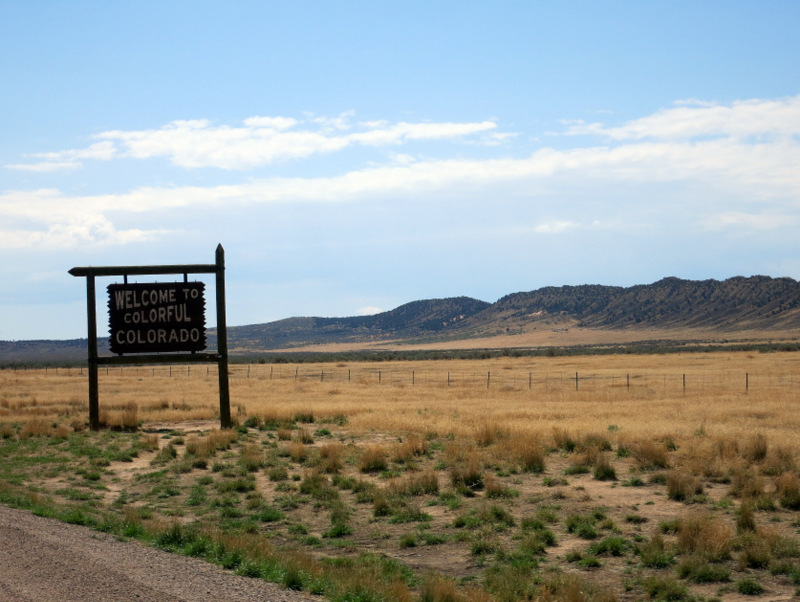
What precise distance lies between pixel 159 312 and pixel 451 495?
40.6 feet

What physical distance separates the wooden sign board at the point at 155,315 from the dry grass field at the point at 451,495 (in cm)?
250

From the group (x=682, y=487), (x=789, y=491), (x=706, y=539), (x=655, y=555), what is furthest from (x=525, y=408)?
(x=655, y=555)

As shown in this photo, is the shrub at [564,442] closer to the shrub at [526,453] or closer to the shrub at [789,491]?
the shrub at [526,453]

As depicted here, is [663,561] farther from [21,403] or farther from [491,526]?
[21,403]

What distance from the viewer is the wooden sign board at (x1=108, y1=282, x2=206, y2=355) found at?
22047 millimetres

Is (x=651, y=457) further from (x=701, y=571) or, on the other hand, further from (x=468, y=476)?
(x=701, y=571)

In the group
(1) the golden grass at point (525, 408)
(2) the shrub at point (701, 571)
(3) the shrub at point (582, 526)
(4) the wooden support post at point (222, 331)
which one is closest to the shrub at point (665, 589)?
(2) the shrub at point (701, 571)

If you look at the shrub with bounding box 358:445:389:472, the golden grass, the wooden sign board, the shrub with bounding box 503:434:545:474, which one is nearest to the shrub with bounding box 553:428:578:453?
the golden grass

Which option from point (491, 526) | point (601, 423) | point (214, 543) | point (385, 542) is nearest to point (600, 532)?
point (491, 526)

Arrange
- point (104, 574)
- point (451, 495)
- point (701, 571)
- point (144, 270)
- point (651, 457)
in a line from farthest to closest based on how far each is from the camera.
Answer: point (144, 270) → point (651, 457) → point (451, 495) → point (701, 571) → point (104, 574)

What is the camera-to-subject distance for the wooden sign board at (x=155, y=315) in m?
22.0

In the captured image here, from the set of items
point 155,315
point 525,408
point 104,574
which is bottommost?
point 525,408

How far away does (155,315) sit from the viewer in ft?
72.7

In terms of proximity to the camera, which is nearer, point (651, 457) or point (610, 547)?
point (610, 547)
